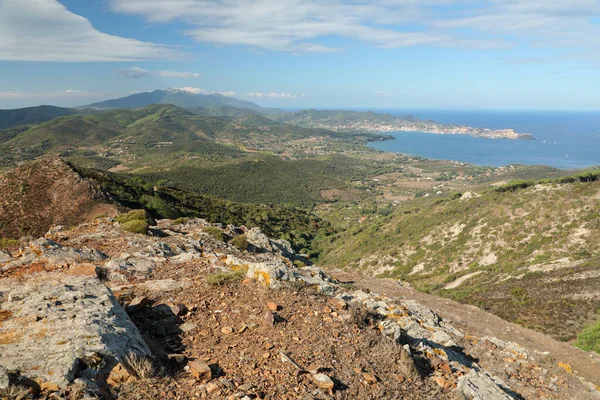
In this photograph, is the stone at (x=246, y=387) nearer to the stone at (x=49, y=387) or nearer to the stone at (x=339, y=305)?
the stone at (x=49, y=387)

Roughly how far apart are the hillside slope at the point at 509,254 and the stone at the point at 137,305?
70.9 feet

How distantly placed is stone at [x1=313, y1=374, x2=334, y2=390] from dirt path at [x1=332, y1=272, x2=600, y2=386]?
13.1 meters

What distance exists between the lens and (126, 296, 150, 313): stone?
864 cm

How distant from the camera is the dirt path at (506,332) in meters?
14.9

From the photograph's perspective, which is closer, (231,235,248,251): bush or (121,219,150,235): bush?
(121,219,150,235): bush

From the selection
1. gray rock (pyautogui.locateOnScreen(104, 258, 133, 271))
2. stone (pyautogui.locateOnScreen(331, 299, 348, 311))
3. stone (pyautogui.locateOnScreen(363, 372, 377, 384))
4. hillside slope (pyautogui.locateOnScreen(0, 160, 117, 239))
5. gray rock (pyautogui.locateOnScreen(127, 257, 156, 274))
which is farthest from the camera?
hillside slope (pyautogui.locateOnScreen(0, 160, 117, 239))

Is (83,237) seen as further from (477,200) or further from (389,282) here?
(477,200)

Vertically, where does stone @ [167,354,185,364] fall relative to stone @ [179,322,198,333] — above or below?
above

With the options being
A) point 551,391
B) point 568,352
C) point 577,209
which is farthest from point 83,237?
point 577,209

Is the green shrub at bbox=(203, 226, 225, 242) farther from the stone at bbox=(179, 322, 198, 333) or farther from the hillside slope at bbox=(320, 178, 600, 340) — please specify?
the hillside slope at bbox=(320, 178, 600, 340)

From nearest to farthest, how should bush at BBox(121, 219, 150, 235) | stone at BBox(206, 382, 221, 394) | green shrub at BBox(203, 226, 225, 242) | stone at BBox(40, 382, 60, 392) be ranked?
stone at BBox(40, 382, 60, 392) → stone at BBox(206, 382, 221, 394) → bush at BBox(121, 219, 150, 235) → green shrub at BBox(203, 226, 225, 242)

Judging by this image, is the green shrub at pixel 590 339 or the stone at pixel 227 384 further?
the green shrub at pixel 590 339

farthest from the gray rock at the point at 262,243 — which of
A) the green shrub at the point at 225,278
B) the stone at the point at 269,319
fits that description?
the stone at the point at 269,319

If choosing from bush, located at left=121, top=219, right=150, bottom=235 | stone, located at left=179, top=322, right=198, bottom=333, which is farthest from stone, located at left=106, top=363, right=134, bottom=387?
bush, located at left=121, top=219, right=150, bottom=235
